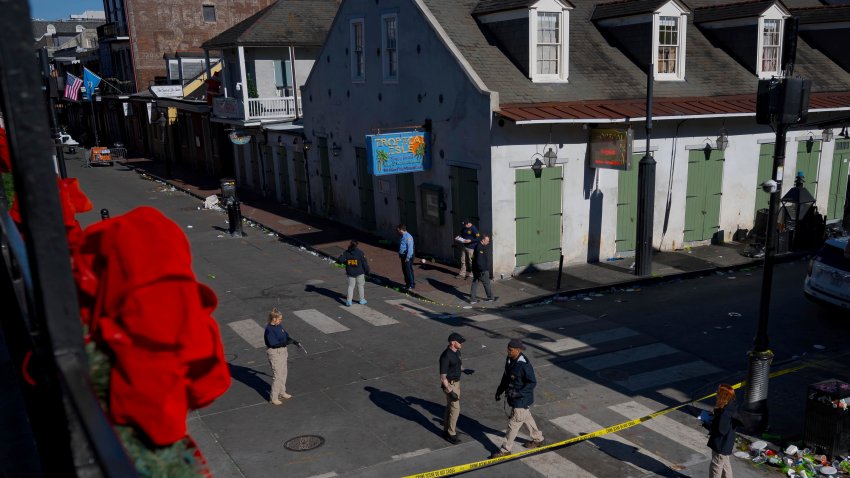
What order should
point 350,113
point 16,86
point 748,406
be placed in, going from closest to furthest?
1. point 16,86
2. point 748,406
3. point 350,113

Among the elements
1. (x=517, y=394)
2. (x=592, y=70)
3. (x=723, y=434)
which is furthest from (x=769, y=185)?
(x=592, y=70)

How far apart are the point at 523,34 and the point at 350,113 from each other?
760cm

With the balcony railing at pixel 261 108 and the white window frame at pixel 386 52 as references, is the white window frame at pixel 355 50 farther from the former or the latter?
the balcony railing at pixel 261 108

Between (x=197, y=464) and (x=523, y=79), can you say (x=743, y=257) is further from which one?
(x=197, y=464)

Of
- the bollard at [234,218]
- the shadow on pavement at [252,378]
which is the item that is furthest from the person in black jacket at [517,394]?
the bollard at [234,218]

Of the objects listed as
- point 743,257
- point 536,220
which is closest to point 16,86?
point 536,220

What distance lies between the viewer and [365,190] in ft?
80.0

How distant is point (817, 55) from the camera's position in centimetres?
2559

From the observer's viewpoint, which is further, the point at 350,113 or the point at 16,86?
the point at 350,113

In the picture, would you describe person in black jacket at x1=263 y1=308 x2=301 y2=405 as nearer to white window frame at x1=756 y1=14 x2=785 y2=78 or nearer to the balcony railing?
white window frame at x1=756 y1=14 x2=785 y2=78

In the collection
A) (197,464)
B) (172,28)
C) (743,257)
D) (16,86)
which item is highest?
(172,28)

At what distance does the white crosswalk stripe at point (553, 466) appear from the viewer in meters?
8.92

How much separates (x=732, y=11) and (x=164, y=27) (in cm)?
3963

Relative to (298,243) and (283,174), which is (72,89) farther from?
(298,243)
